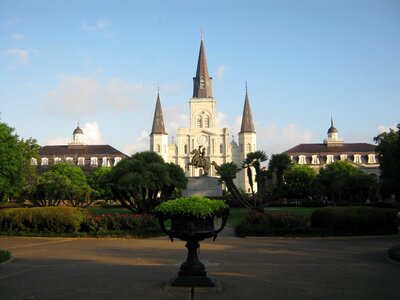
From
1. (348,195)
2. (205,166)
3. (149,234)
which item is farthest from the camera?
(348,195)

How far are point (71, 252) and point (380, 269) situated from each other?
10.4m

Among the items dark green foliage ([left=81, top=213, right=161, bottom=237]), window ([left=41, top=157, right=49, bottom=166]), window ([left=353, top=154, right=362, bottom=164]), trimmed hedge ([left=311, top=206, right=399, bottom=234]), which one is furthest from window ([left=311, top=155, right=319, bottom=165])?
dark green foliage ([left=81, top=213, right=161, bottom=237])

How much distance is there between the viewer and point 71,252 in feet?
51.4

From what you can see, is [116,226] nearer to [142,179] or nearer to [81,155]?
[142,179]

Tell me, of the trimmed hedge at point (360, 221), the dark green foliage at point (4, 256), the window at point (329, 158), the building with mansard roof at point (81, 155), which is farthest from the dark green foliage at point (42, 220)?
the window at point (329, 158)

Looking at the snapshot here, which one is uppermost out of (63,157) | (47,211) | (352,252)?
(63,157)

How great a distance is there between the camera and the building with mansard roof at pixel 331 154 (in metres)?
96.8

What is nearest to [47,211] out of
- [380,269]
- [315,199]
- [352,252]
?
[352,252]

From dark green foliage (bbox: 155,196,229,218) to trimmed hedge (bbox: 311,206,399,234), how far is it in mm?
12388

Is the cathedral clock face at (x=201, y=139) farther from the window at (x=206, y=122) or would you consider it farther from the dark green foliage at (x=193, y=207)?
the dark green foliage at (x=193, y=207)

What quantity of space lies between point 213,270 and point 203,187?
3035 centimetres

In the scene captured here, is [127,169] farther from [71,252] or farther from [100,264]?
[100,264]

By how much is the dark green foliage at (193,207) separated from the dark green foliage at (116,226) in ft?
37.5

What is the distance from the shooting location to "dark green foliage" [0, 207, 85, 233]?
21.0m
